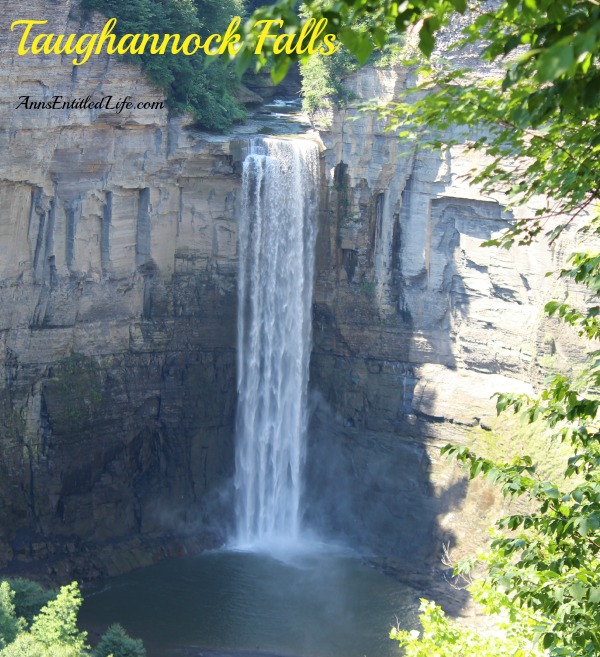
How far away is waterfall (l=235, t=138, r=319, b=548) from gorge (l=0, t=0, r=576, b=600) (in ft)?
1.64

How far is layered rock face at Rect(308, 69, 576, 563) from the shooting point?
106ft

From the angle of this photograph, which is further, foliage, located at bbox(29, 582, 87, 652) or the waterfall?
the waterfall

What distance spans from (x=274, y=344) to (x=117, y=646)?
45.4 feet

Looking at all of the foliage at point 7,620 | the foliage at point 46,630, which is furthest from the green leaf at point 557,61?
the foliage at point 7,620

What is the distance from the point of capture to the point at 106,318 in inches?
1286

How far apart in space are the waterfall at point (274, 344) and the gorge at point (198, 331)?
0.50 metres

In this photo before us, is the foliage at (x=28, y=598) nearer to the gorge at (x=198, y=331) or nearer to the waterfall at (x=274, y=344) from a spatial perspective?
the gorge at (x=198, y=331)

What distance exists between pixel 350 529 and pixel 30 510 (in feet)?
33.6

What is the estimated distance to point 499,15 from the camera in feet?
24.9

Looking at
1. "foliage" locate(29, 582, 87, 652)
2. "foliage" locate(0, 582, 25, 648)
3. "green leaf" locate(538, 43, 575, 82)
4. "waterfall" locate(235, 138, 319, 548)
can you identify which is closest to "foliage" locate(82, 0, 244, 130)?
"waterfall" locate(235, 138, 319, 548)

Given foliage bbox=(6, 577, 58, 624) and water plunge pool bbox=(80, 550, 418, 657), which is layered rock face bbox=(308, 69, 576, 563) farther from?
foliage bbox=(6, 577, 58, 624)

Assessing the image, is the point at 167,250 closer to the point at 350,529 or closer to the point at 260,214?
the point at 260,214

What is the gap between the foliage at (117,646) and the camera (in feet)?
77.2

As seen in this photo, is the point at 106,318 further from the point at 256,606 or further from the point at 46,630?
the point at 46,630
